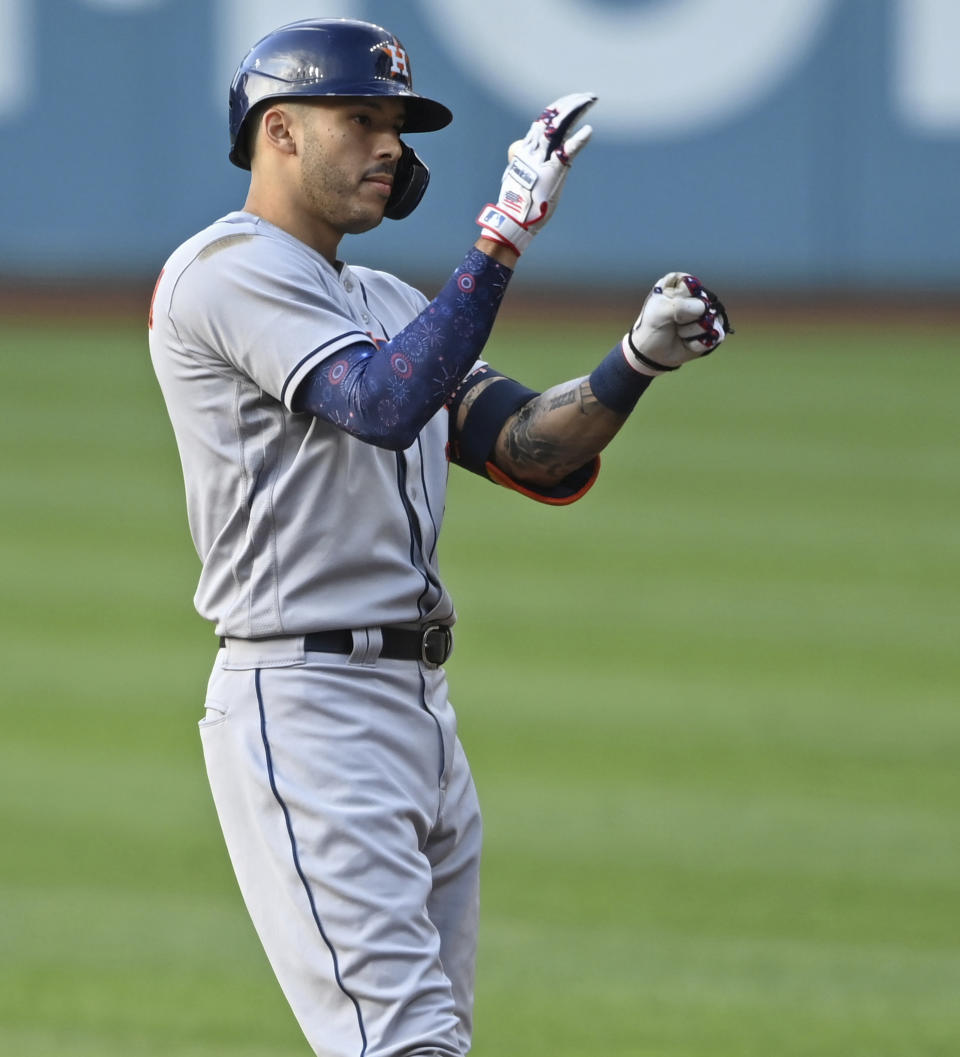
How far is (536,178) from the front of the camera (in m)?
3.14

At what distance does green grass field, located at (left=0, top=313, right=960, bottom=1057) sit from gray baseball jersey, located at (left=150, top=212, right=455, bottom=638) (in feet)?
7.20

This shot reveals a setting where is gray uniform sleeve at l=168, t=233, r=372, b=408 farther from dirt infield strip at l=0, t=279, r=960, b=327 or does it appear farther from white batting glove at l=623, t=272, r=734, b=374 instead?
dirt infield strip at l=0, t=279, r=960, b=327

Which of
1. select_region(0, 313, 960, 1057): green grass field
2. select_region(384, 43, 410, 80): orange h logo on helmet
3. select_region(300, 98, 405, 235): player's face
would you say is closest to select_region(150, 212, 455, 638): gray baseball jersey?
select_region(300, 98, 405, 235): player's face

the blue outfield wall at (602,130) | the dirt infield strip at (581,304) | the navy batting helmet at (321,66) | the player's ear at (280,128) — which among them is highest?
the blue outfield wall at (602,130)

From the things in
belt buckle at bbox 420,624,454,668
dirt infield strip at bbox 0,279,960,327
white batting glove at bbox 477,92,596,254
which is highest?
dirt infield strip at bbox 0,279,960,327

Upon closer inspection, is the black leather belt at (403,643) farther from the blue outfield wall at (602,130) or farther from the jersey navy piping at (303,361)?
the blue outfield wall at (602,130)

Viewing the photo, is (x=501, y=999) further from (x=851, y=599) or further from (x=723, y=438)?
(x=723, y=438)

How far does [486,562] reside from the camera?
11219 mm

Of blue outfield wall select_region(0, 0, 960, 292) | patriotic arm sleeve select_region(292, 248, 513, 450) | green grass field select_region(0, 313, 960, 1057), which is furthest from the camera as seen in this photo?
blue outfield wall select_region(0, 0, 960, 292)

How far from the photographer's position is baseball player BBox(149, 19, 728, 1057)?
3070 millimetres

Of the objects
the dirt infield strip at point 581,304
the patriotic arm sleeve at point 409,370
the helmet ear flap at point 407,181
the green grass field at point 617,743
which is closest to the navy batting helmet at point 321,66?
the helmet ear flap at point 407,181

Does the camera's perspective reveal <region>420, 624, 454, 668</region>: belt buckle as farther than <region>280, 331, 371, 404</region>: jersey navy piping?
Yes

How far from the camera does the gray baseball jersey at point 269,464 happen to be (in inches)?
124

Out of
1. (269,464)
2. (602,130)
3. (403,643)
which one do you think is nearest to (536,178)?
(269,464)
